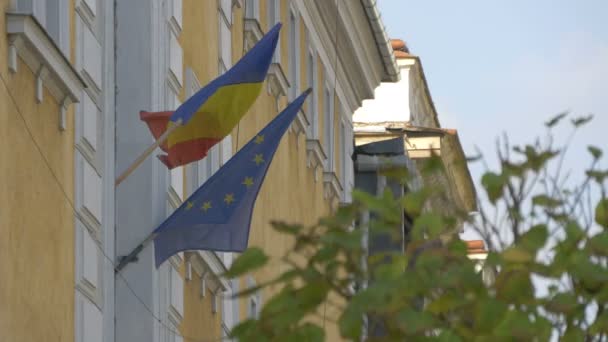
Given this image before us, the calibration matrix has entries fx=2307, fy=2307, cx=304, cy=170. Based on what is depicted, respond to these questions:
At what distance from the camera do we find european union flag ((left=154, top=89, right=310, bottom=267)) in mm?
16891

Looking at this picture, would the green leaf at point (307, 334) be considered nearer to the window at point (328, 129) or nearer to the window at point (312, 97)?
the window at point (312, 97)

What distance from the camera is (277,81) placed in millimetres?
24641

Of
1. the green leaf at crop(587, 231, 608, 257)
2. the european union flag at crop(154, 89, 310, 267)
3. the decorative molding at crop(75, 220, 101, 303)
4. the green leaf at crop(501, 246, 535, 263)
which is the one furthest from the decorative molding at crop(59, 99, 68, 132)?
the green leaf at crop(501, 246, 535, 263)

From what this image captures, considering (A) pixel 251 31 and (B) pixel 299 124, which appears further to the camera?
(B) pixel 299 124

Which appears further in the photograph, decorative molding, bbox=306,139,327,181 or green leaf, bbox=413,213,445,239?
decorative molding, bbox=306,139,327,181

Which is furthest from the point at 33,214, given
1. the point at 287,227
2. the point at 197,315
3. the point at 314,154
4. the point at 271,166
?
the point at 314,154

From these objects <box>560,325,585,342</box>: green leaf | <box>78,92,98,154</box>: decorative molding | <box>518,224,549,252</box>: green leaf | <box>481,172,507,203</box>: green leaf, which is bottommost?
<box>560,325,585,342</box>: green leaf

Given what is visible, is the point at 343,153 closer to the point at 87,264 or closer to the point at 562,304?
the point at 87,264

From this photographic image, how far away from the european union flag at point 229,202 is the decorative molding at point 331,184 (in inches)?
497

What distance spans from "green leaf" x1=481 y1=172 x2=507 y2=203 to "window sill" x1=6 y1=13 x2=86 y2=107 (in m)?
6.53

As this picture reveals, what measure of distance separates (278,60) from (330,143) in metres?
5.68

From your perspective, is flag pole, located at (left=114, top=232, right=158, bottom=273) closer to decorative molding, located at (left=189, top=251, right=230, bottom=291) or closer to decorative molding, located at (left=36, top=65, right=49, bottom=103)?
decorative molding, located at (left=189, top=251, right=230, bottom=291)

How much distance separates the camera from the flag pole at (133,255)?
17.0 meters

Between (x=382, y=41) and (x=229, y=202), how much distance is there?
16268 mm
